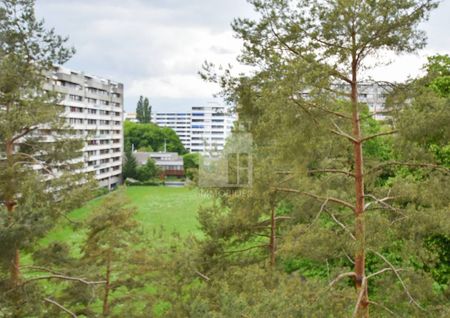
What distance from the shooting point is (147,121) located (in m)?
69.2

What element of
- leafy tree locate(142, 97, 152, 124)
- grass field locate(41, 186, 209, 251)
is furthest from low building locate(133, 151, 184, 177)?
leafy tree locate(142, 97, 152, 124)

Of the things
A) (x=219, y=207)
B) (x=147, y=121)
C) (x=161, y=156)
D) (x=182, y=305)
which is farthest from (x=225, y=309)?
(x=147, y=121)

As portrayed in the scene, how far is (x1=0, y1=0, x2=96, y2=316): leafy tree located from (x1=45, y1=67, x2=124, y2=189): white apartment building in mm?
22787

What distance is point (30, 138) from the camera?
7.39 metres

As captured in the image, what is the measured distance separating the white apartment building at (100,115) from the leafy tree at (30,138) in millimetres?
22787

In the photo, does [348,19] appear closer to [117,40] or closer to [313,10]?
[313,10]

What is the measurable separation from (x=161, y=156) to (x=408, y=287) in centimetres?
4762

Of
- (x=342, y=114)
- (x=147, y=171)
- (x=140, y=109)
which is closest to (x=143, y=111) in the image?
(x=140, y=109)

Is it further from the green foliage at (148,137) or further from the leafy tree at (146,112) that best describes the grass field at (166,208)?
the leafy tree at (146,112)

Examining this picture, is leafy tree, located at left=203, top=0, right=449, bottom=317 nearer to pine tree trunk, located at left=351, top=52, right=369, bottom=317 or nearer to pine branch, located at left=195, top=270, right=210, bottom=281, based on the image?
pine tree trunk, located at left=351, top=52, right=369, bottom=317

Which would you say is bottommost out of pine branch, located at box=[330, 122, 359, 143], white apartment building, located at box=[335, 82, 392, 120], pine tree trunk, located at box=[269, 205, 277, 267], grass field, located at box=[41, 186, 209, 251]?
grass field, located at box=[41, 186, 209, 251]

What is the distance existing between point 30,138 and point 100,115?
30.3 meters

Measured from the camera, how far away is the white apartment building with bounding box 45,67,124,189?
31734 millimetres

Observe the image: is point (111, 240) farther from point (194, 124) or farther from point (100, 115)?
point (194, 124)
